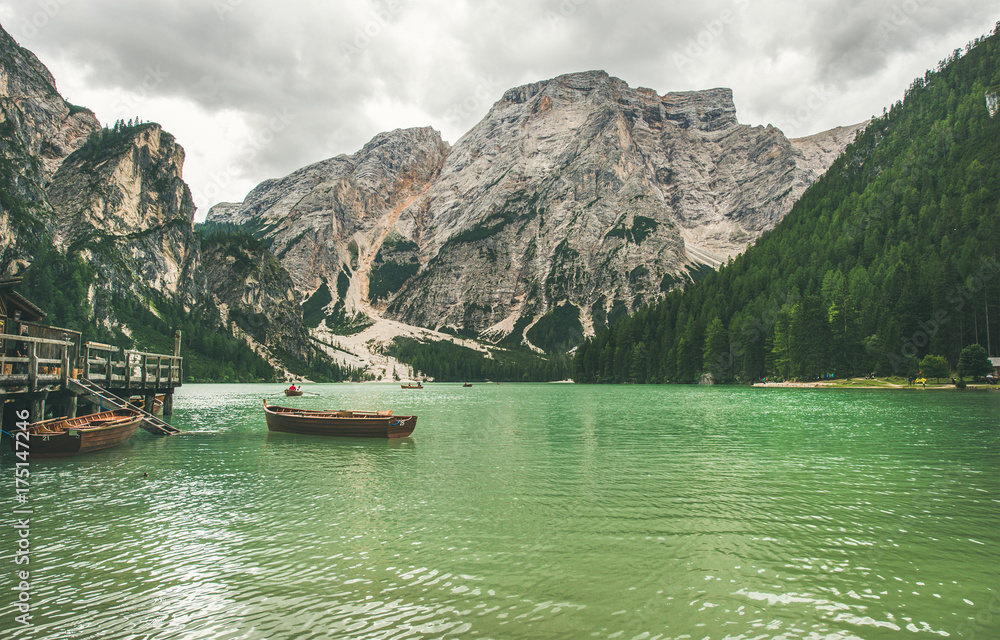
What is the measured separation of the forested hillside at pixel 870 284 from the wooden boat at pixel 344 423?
115 m

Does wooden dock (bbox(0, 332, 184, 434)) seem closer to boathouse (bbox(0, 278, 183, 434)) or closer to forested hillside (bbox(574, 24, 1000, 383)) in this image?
boathouse (bbox(0, 278, 183, 434))

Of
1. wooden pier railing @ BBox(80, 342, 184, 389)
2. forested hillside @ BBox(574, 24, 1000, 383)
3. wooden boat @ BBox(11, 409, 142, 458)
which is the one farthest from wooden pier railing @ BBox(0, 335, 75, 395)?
forested hillside @ BBox(574, 24, 1000, 383)

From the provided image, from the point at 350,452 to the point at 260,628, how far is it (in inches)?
1120

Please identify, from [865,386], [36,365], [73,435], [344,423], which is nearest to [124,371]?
[36,365]

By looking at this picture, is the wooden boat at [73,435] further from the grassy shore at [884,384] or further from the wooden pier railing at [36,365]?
the grassy shore at [884,384]

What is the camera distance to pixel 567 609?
11.7 m


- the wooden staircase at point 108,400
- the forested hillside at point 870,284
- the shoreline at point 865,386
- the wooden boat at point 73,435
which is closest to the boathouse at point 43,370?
the wooden staircase at point 108,400

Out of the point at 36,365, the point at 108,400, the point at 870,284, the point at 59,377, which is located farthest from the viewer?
the point at 870,284

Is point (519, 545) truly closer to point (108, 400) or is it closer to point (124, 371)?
point (108, 400)

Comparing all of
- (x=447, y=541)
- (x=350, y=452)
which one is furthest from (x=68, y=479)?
(x=447, y=541)

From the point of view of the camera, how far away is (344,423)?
4644 centimetres

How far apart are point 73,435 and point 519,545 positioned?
33.3 m

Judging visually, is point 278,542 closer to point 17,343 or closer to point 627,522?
point 627,522

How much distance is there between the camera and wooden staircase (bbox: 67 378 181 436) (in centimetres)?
3947
